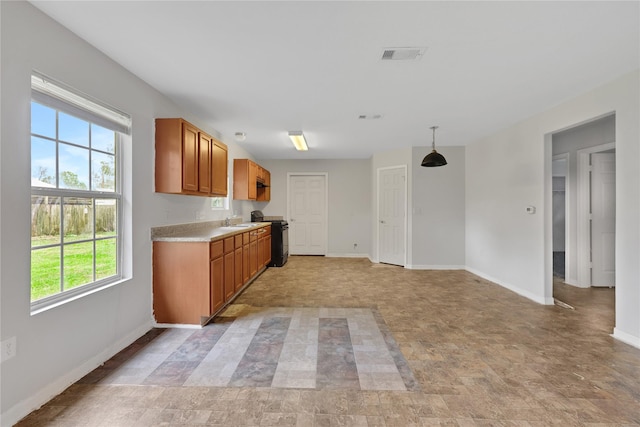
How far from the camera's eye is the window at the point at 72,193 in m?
1.92

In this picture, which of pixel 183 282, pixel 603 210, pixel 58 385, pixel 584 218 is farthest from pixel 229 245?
pixel 603 210

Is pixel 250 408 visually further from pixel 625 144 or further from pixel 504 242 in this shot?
pixel 504 242

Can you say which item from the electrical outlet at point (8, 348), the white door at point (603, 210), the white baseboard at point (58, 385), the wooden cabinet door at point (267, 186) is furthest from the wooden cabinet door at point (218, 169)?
Answer: the white door at point (603, 210)

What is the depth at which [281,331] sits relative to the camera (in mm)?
2930

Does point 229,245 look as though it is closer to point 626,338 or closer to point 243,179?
point 243,179

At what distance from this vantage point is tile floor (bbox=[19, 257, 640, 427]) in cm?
175

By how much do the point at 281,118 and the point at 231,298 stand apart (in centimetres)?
255

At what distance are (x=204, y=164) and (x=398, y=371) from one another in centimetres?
309

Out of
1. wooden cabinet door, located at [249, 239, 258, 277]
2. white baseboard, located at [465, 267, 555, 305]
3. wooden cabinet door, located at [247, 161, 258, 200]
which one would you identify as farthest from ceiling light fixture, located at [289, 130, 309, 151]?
white baseboard, located at [465, 267, 555, 305]

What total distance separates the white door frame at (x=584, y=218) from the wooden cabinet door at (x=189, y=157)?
5706 millimetres

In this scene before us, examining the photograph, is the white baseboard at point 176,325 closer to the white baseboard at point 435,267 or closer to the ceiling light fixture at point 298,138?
the ceiling light fixture at point 298,138

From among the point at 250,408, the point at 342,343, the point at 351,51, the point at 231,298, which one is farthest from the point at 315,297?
the point at 351,51

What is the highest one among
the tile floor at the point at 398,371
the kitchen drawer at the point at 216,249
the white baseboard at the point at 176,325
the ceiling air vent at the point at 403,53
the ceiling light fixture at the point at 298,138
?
the ceiling air vent at the point at 403,53

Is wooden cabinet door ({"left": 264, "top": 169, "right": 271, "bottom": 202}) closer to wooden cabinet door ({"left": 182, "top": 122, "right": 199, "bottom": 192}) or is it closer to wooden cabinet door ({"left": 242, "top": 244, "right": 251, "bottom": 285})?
wooden cabinet door ({"left": 242, "top": 244, "right": 251, "bottom": 285})
